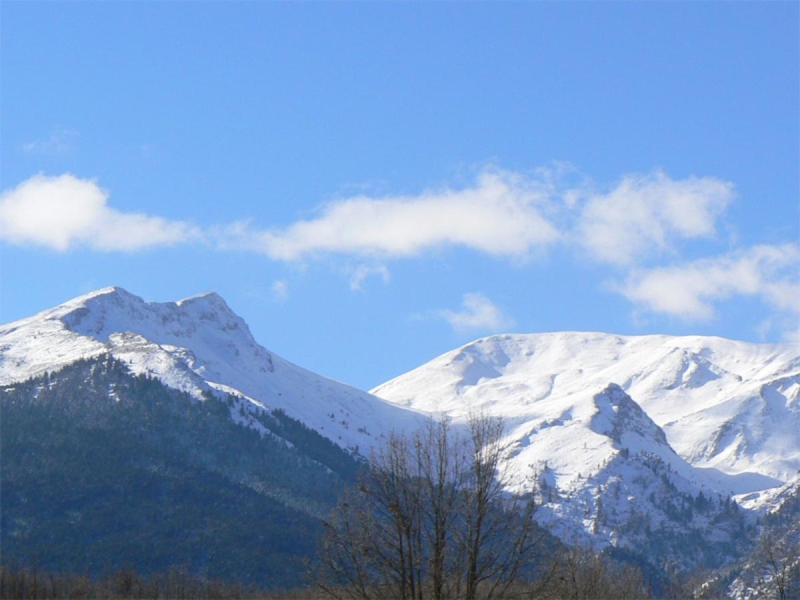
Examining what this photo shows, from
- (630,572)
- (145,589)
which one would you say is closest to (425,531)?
(630,572)

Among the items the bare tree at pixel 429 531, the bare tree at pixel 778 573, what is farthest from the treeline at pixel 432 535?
the bare tree at pixel 778 573

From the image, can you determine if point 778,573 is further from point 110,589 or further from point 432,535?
point 110,589

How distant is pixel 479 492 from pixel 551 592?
186 inches

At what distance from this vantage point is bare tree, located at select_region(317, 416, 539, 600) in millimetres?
40750

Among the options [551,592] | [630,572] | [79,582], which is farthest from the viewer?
[79,582]

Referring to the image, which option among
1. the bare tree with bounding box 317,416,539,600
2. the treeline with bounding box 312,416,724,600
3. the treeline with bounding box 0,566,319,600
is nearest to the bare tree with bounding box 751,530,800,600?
the treeline with bounding box 312,416,724,600

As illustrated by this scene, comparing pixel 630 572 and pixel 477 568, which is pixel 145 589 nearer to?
pixel 630 572

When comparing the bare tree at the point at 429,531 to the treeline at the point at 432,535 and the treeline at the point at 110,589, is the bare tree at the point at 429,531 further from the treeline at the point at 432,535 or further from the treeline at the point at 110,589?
the treeline at the point at 110,589

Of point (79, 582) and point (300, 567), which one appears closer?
point (300, 567)

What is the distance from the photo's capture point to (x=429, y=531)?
43.2 m

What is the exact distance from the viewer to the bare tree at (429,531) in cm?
4075

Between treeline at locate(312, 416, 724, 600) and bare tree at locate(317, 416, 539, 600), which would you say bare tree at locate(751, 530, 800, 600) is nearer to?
treeline at locate(312, 416, 724, 600)

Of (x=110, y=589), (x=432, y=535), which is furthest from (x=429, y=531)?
(x=110, y=589)

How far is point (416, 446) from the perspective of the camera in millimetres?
42875
